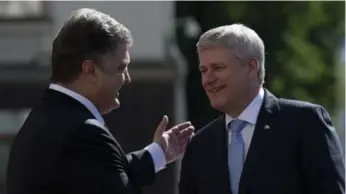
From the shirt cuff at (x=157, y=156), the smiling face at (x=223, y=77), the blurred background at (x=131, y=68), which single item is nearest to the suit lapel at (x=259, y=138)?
the smiling face at (x=223, y=77)

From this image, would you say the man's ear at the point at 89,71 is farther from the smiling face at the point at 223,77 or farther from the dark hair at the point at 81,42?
the smiling face at the point at 223,77

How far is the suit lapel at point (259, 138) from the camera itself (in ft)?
12.3

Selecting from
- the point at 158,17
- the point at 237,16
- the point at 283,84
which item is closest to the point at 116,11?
the point at 158,17

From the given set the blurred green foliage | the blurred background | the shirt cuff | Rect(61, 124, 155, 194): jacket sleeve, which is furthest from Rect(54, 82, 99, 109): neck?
the blurred green foliage

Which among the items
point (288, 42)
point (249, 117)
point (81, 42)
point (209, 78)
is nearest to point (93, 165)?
Result: point (81, 42)

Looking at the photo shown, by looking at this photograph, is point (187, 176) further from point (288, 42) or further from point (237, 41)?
→ point (288, 42)

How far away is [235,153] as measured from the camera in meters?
3.87

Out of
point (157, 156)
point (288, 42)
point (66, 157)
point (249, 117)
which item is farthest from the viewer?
point (288, 42)

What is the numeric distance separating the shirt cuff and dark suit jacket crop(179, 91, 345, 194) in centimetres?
38

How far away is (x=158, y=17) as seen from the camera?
12.6 metres

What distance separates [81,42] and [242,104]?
2.91ft

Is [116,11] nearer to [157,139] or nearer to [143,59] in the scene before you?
[143,59]

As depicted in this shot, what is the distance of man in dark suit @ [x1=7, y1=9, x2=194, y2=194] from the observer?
120 inches

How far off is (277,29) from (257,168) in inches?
559
